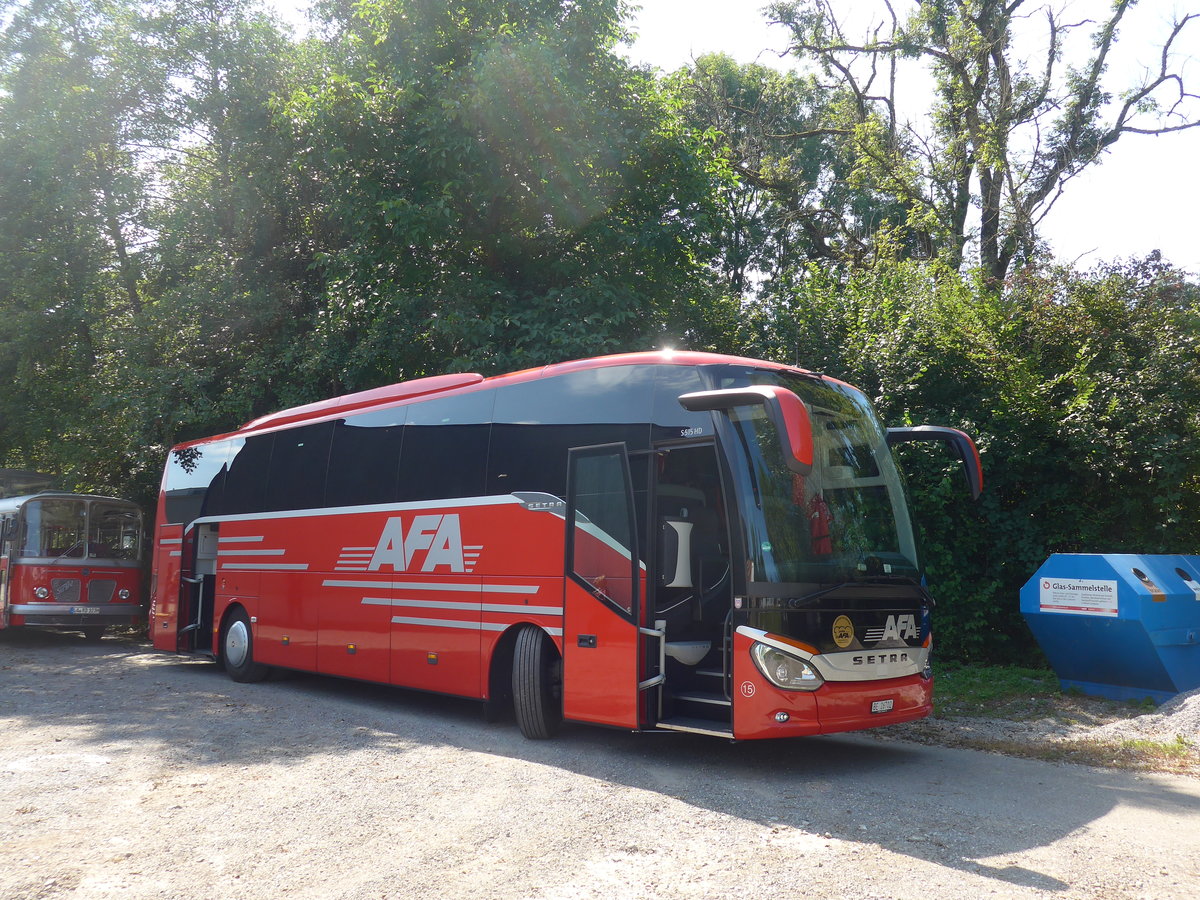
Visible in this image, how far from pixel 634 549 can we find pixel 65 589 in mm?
15633

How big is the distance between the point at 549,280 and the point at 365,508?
6321 millimetres

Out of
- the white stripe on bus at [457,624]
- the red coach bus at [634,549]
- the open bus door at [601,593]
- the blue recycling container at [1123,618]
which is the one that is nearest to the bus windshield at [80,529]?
the red coach bus at [634,549]

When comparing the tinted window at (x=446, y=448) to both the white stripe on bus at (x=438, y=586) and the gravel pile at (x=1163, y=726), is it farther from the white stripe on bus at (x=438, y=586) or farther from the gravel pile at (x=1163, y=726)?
the gravel pile at (x=1163, y=726)

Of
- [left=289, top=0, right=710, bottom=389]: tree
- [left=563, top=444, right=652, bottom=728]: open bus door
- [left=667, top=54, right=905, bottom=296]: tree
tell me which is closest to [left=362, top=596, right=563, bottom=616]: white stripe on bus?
[left=563, top=444, right=652, bottom=728]: open bus door

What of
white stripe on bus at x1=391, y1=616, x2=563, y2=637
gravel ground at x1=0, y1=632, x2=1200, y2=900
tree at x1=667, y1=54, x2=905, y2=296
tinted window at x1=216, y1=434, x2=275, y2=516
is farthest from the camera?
tree at x1=667, y1=54, x2=905, y2=296

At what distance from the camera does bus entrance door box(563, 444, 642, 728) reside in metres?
8.02

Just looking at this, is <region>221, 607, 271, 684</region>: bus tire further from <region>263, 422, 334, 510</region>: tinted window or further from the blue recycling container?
the blue recycling container

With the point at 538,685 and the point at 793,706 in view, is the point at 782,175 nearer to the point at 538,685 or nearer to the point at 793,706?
the point at 538,685

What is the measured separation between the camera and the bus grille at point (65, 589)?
62.7 ft

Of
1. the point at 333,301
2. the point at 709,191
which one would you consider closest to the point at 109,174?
the point at 333,301

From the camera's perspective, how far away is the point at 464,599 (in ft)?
32.6

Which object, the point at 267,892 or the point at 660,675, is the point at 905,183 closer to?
the point at 660,675

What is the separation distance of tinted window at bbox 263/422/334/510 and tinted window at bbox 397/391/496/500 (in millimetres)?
→ 1918

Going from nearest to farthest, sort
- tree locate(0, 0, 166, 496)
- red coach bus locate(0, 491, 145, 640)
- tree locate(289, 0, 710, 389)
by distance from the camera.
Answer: tree locate(289, 0, 710, 389) < red coach bus locate(0, 491, 145, 640) < tree locate(0, 0, 166, 496)
